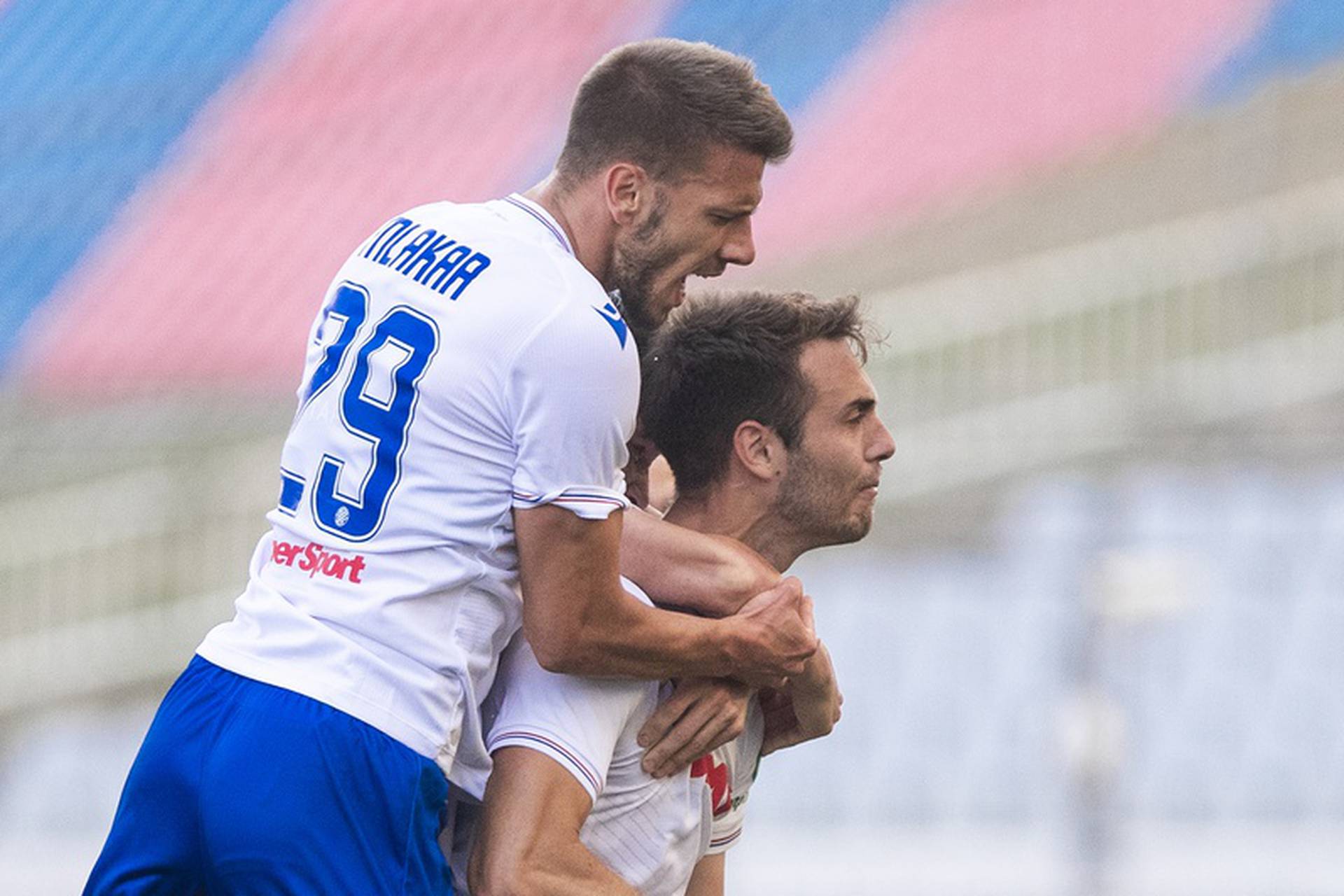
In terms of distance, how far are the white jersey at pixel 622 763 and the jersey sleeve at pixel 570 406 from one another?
0.88 feet

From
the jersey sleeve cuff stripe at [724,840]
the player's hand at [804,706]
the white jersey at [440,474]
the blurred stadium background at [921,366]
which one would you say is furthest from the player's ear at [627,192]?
the blurred stadium background at [921,366]

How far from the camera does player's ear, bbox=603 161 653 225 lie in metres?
2.26

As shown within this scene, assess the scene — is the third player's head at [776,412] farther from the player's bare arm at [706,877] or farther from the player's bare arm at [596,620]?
the player's bare arm at [706,877]

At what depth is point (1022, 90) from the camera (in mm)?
8398

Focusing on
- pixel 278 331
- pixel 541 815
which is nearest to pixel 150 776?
pixel 541 815

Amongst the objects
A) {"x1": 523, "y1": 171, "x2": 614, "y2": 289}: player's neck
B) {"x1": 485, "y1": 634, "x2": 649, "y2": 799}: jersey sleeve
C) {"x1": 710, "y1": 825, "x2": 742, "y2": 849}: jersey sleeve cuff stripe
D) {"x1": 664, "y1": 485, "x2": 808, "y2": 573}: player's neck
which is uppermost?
{"x1": 523, "y1": 171, "x2": 614, "y2": 289}: player's neck

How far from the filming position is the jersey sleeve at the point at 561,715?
2211 millimetres

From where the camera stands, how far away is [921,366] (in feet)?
23.4

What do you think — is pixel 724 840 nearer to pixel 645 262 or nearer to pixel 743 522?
pixel 743 522

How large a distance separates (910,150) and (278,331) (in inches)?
118

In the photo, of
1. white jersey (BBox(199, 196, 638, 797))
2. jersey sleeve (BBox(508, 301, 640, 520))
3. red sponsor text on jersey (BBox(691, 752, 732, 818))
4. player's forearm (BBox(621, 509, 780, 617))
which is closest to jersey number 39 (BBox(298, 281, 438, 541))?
white jersey (BBox(199, 196, 638, 797))

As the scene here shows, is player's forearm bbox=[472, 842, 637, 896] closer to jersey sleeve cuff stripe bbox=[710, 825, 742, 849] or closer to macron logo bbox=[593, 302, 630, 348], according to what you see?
jersey sleeve cuff stripe bbox=[710, 825, 742, 849]

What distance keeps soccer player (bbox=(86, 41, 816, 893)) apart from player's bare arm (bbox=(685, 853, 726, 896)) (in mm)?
583

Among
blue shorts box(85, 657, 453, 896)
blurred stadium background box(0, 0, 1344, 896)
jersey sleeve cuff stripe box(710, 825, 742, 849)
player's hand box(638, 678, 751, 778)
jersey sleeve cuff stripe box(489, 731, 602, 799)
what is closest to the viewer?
blue shorts box(85, 657, 453, 896)
